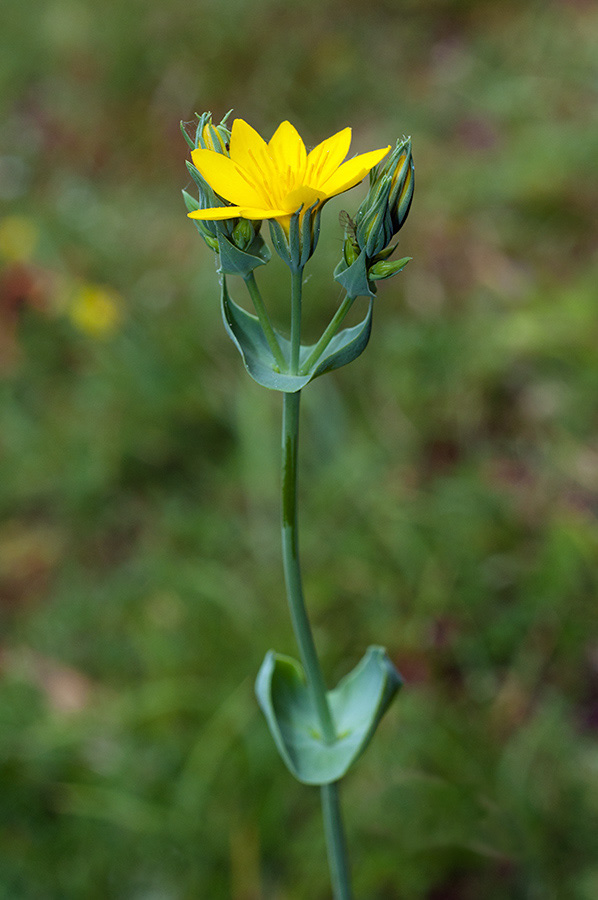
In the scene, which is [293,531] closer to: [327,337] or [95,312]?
[327,337]

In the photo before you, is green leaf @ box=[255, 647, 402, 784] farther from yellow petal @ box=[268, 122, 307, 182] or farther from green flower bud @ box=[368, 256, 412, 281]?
yellow petal @ box=[268, 122, 307, 182]

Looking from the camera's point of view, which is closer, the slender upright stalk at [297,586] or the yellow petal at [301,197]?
the yellow petal at [301,197]

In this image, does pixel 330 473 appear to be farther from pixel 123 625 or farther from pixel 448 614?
pixel 123 625

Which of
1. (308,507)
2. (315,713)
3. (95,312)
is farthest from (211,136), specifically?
(95,312)

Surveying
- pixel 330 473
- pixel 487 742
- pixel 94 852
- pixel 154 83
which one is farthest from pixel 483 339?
pixel 154 83

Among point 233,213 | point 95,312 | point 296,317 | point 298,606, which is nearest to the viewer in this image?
point 233,213

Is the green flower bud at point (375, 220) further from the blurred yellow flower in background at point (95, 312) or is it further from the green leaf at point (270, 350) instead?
the blurred yellow flower in background at point (95, 312)

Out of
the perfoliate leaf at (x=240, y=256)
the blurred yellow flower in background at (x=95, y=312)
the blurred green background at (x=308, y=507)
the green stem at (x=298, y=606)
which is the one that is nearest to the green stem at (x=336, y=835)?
the green stem at (x=298, y=606)
